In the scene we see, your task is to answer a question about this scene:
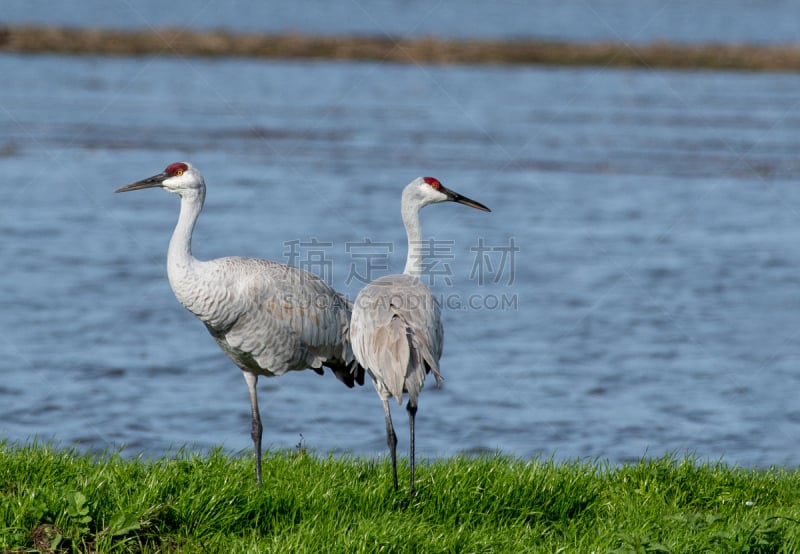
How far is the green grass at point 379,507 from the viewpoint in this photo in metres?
5.63

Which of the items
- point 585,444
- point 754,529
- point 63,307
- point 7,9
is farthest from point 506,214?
point 7,9

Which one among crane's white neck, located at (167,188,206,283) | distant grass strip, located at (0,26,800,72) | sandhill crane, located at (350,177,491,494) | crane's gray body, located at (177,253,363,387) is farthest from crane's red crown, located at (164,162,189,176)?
distant grass strip, located at (0,26,800,72)

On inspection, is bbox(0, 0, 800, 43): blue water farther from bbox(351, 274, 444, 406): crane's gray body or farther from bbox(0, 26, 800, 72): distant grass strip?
bbox(351, 274, 444, 406): crane's gray body

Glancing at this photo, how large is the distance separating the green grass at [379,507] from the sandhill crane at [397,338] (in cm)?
43

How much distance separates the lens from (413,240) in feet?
26.3

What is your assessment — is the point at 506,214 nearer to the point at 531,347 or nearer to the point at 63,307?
the point at 531,347

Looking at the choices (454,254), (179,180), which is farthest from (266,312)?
(454,254)

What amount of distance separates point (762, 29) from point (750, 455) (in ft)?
186

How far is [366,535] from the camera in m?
5.72

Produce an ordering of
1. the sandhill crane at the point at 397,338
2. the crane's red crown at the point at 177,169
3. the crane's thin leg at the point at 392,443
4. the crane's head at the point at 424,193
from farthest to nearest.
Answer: the crane's head at the point at 424,193, the crane's red crown at the point at 177,169, the sandhill crane at the point at 397,338, the crane's thin leg at the point at 392,443

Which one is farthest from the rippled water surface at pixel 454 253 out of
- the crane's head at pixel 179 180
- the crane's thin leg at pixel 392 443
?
the crane's head at pixel 179 180

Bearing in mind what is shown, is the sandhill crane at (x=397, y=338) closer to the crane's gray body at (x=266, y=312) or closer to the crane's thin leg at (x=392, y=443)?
the crane's thin leg at (x=392, y=443)

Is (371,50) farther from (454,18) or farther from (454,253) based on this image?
(454,18)

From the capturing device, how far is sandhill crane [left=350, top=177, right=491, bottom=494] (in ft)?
22.9
